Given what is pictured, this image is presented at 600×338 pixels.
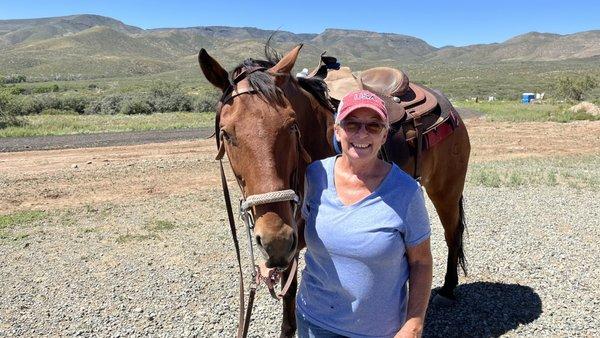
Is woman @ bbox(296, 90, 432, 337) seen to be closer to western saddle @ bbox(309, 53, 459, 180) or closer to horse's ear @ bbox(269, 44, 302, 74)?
horse's ear @ bbox(269, 44, 302, 74)

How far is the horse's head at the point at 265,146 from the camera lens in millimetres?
2074

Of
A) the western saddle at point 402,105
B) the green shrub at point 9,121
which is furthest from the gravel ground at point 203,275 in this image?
the green shrub at point 9,121

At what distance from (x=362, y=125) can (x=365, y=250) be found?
0.52m

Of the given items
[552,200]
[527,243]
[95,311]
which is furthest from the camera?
[552,200]

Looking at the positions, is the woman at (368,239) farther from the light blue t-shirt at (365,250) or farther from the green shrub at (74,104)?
the green shrub at (74,104)

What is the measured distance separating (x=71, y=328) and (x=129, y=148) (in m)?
13.1

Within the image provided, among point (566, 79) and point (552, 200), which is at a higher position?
point (566, 79)

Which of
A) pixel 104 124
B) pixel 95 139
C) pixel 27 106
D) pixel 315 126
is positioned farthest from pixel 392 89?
pixel 27 106

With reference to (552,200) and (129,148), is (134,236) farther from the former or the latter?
(129,148)

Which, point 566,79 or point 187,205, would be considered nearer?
point 187,205

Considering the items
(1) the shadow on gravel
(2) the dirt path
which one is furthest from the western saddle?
(2) the dirt path

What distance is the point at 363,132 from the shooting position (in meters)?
1.97

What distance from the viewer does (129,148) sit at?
1670 cm

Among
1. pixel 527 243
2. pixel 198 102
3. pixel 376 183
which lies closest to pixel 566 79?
pixel 198 102
